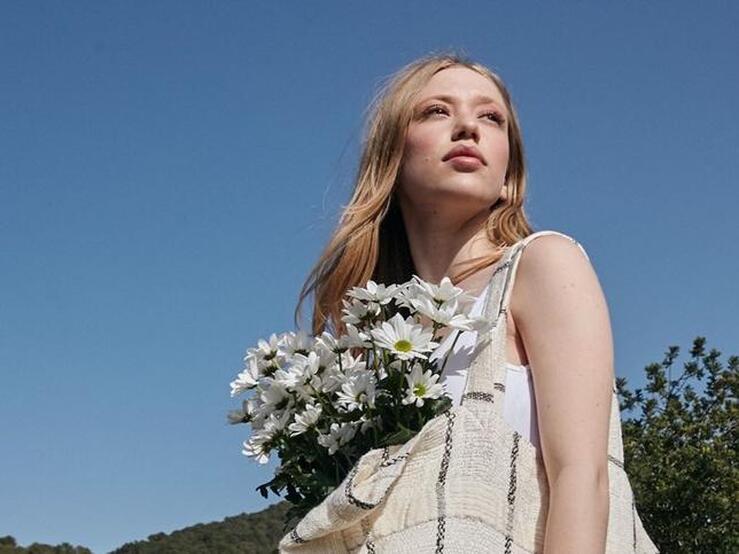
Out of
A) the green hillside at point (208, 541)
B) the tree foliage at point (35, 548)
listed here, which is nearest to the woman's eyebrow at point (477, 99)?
the green hillside at point (208, 541)

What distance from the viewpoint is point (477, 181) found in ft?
10.6

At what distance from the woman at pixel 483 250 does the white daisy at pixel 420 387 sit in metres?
0.26

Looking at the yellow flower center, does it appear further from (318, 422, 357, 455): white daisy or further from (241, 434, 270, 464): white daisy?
(241, 434, 270, 464): white daisy

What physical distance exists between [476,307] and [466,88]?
2.67ft

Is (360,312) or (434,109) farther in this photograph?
(434,109)

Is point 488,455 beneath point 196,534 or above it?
beneath

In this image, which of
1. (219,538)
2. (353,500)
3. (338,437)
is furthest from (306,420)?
(219,538)

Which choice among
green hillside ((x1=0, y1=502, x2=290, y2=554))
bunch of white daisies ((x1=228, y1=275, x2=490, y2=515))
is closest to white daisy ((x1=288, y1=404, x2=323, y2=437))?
bunch of white daisies ((x1=228, y1=275, x2=490, y2=515))

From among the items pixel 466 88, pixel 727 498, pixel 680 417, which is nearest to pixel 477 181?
pixel 466 88

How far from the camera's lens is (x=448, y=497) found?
8.04 feet

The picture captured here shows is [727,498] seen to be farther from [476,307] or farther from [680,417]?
[476,307]

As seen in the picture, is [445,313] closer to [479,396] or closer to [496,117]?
[479,396]

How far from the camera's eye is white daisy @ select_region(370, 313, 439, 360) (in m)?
2.65

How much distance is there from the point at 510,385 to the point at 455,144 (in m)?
0.81
